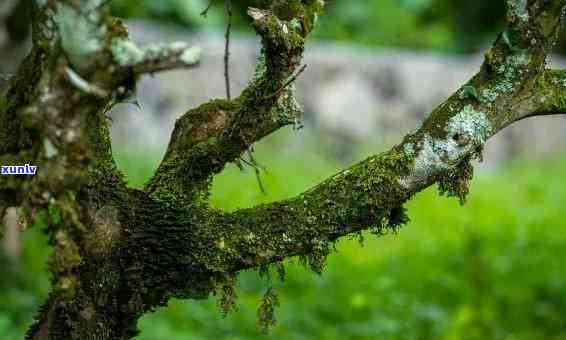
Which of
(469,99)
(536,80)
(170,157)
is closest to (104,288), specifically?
Result: (170,157)

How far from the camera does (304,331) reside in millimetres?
4840

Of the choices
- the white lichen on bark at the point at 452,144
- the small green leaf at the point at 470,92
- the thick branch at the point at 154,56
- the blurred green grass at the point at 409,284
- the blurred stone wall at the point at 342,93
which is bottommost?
the thick branch at the point at 154,56

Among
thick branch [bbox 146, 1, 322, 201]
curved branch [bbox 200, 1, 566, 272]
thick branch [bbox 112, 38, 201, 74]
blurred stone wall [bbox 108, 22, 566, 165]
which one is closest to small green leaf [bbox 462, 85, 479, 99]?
curved branch [bbox 200, 1, 566, 272]

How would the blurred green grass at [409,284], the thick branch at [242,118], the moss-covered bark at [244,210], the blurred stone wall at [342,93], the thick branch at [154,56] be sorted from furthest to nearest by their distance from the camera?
the blurred stone wall at [342,93] → the blurred green grass at [409,284] → the moss-covered bark at [244,210] → the thick branch at [242,118] → the thick branch at [154,56]

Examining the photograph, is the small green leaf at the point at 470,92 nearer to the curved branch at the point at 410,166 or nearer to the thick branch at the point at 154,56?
the curved branch at the point at 410,166

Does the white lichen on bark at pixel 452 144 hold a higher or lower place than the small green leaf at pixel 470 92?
lower

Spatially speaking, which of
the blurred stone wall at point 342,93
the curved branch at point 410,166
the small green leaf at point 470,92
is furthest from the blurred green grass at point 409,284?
the small green leaf at point 470,92

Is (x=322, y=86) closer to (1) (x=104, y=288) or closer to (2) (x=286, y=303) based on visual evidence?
(2) (x=286, y=303)

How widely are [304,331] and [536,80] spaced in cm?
288

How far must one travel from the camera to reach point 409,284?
529 centimetres

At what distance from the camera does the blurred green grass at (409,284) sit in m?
4.65

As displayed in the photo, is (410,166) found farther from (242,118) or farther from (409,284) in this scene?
(409,284)

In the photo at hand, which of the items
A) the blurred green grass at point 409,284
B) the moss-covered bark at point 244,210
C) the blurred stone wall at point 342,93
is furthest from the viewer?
the blurred stone wall at point 342,93

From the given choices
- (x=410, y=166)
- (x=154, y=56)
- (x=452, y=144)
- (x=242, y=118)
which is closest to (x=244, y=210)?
(x=242, y=118)
